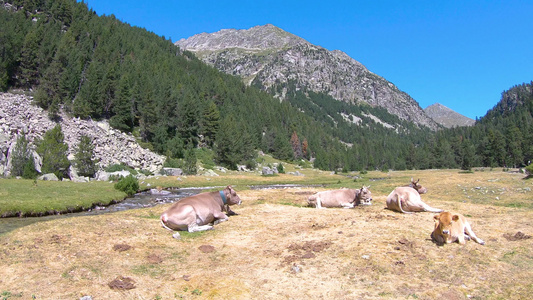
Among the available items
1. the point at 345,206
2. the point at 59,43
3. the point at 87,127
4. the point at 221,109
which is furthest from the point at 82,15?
the point at 345,206

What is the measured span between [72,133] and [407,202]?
2116 inches

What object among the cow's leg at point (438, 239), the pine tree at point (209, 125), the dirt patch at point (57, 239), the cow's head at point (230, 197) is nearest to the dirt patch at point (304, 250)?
the cow's leg at point (438, 239)

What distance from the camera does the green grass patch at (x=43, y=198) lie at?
17719 mm

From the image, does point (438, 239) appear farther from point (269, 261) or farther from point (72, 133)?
point (72, 133)

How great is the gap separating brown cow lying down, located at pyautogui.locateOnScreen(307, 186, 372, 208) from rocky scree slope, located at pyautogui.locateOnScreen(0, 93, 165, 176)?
1556 inches

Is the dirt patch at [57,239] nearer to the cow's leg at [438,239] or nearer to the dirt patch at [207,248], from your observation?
the dirt patch at [207,248]

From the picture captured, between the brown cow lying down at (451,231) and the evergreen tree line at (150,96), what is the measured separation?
51.2 metres

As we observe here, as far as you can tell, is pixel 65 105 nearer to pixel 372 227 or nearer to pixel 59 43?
pixel 59 43

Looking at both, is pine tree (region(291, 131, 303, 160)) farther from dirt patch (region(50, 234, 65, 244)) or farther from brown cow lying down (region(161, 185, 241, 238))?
dirt patch (region(50, 234, 65, 244))

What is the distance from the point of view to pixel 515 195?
21422mm

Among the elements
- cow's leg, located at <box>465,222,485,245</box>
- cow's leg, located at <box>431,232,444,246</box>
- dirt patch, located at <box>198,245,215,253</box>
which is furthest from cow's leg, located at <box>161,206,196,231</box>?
cow's leg, located at <box>465,222,485,245</box>

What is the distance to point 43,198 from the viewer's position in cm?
2117

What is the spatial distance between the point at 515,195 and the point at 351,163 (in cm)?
10962

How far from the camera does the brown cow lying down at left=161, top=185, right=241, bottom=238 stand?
37.1 ft
